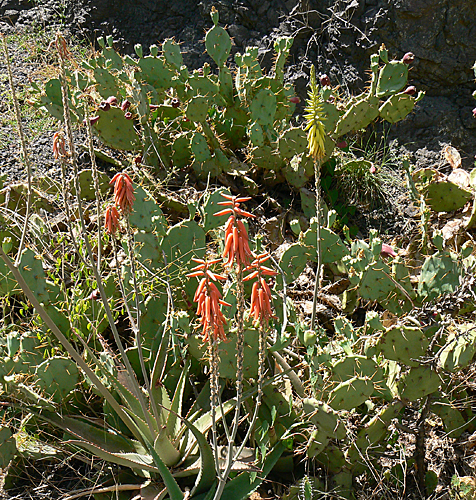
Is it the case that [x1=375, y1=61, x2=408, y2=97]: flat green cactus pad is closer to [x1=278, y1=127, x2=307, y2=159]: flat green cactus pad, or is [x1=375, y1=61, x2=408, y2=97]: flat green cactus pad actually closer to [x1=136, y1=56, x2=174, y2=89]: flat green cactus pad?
[x1=278, y1=127, x2=307, y2=159]: flat green cactus pad

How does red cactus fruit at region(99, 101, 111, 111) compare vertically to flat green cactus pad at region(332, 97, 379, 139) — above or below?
above

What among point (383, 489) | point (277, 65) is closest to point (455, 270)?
point (383, 489)

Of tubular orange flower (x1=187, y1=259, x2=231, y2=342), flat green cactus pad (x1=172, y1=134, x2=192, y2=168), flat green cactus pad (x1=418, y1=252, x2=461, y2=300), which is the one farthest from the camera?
flat green cactus pad (x1=172, y1=134, x2=192, y2=168)

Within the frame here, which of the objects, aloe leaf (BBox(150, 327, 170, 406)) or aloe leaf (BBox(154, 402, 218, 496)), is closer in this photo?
aloe leaf (BBox(154, 402, 218, 496))

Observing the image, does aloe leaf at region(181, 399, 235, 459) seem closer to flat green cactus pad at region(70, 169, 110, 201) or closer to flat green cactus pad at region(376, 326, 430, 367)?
flat green cactus pad at region(376, 326, 430, 367)

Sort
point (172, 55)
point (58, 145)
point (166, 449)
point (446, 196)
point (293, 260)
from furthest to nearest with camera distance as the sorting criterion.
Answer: point (172, 55) → point (446, 196) → point (293, 260) → point (166, 449) → point (58, 145)

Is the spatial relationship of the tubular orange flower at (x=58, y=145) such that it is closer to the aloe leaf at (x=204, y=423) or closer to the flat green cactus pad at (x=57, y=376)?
the flat green cactus pad at (x=57, y=376)

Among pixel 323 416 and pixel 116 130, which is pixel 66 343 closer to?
pixel 323 416

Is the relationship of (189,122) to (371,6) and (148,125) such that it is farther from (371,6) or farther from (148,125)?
(371,6)

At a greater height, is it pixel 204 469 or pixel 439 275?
pixel 439 275

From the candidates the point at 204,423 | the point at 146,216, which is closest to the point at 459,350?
the point at 204,423

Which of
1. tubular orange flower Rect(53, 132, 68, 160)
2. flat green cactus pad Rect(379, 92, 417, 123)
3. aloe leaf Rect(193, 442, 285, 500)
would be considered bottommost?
aloe leaf Rect(193, 442, 285, 500)

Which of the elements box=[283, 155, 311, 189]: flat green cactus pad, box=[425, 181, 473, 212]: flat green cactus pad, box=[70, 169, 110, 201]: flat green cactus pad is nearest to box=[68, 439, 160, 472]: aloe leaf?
box=[70, 169, 110, 201]: flat green cactus pad

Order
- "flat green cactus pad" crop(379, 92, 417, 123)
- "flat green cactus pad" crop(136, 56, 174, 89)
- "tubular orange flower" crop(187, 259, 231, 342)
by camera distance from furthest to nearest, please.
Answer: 1. "flat green cactus pad" crop(136, 56, 174, 89)
2. "flat green cactus pad" crop(379, 92, 417, 123)
3. "tubular orange flower" crop(187, 259, 231, 342)
